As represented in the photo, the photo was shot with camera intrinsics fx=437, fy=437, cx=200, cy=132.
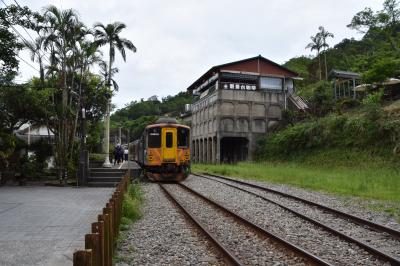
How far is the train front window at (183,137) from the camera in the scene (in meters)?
20.4

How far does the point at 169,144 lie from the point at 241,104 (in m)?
18.7

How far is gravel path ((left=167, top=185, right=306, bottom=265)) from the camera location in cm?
609

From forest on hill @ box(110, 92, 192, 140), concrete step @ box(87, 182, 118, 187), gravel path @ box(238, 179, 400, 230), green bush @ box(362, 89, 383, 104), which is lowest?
gravel path @ box(238, 179, 400, 230)

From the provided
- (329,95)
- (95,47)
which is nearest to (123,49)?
(95,47)

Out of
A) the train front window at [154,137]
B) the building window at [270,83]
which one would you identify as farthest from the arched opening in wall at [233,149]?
the train front window at [154,137]

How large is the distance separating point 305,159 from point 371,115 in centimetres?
555

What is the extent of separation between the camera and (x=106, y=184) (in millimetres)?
17531

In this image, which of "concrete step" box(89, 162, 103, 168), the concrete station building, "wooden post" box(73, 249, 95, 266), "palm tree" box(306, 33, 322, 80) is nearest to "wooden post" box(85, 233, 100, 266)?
"wooden post" box(73, 249, 95, 266)

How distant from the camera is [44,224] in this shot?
27.5 ft

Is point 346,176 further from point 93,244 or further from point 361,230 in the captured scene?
point 93,244

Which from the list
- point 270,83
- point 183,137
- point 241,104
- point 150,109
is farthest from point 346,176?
point 150,109

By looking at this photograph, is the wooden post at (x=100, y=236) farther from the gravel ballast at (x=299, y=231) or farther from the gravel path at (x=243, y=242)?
the gravel ballast at (x=299, y=231)

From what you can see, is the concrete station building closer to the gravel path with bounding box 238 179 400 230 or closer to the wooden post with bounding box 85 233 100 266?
the gravel path with bounding box 238 179 400 230

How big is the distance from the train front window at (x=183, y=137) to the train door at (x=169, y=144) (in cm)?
25
